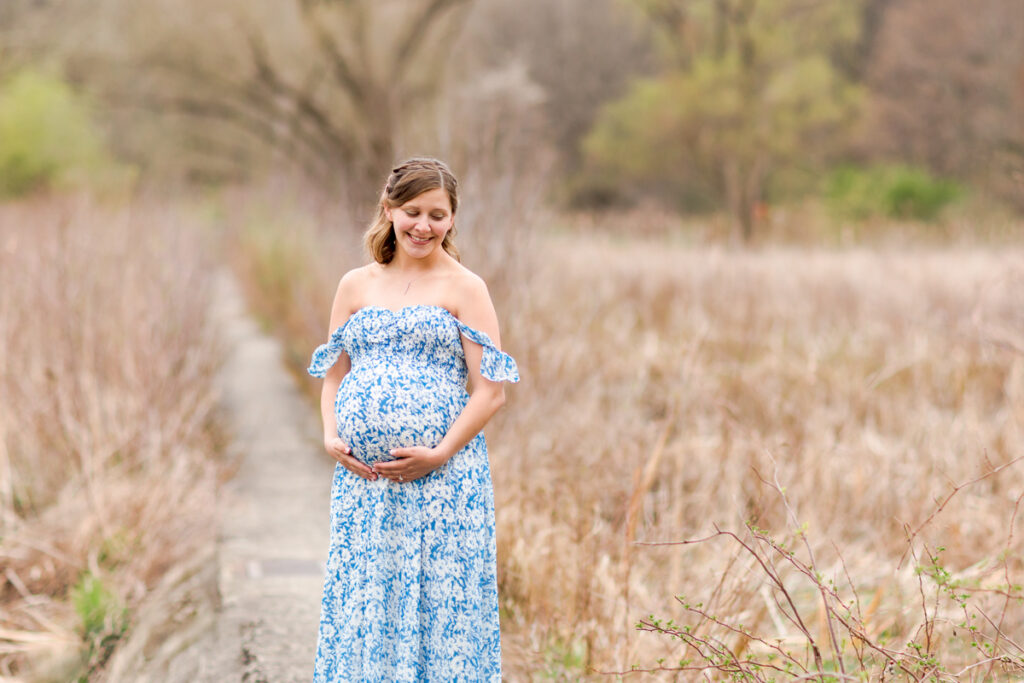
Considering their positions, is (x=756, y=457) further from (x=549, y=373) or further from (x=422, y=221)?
(x=422, y=221)

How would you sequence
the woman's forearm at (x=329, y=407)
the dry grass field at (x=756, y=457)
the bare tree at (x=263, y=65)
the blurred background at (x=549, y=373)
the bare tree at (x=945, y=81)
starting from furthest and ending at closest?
the bare tree at (x=945, y=81), the bare tree at (x=263, y=65), the blurred background at (x=549, y=373), the dry grass field at (x=756, y=457), the woman's forearm at (x=329, y=407)

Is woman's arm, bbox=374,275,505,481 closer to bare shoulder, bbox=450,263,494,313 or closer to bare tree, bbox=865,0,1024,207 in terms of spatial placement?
bare shoulder, bbox=450,263,494,313

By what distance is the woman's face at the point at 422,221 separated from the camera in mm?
2113

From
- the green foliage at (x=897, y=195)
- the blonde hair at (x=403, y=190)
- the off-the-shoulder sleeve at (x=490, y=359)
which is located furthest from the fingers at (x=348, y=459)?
the green foliage at (x=897, y=195)

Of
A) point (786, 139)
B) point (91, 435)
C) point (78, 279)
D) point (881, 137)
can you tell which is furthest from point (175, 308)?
point (881, 137)

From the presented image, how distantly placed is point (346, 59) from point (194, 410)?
38.6 ft

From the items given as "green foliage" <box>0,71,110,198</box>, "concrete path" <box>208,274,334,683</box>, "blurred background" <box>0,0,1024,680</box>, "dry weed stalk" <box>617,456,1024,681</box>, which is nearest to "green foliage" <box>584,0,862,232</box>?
"blurred background" <box>0,0,1024,680</box>

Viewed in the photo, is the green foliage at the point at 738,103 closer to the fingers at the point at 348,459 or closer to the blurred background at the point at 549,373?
the blurred background at the point at 549,373

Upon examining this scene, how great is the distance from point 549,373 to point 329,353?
2131 millimetres

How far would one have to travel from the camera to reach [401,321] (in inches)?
85.1

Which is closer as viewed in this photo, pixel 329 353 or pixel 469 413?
pixel 469 413

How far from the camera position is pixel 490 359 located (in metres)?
2.16

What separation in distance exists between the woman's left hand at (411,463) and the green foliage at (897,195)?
2161 cm

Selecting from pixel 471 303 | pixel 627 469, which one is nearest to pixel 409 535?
pixel 471 303
